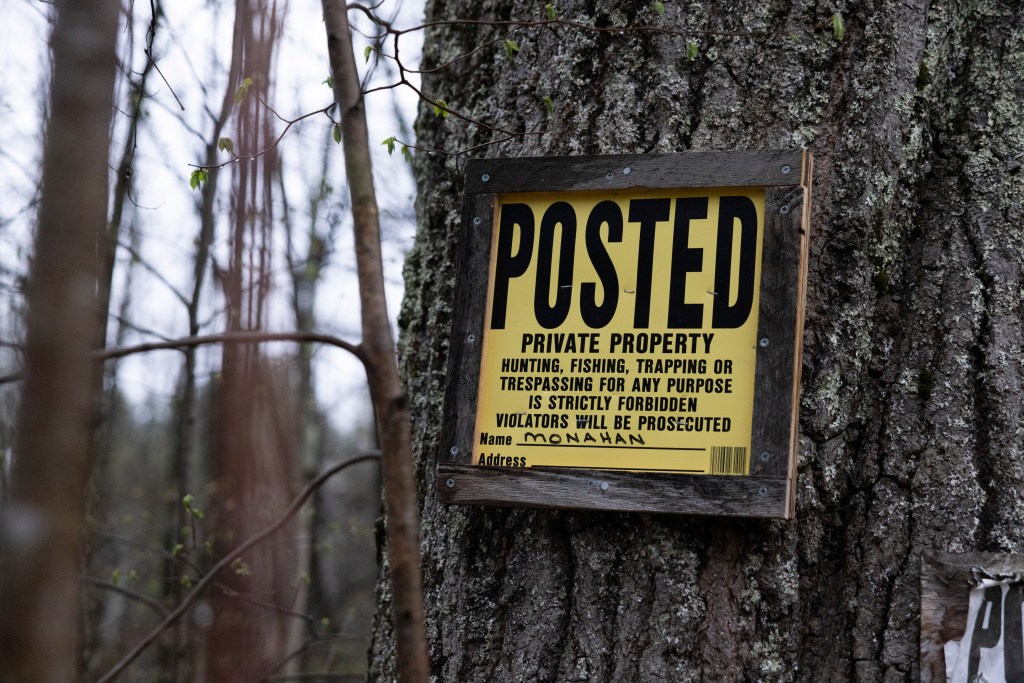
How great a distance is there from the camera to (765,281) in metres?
1.47

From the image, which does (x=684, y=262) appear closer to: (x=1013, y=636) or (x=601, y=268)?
(x=601, y=268)

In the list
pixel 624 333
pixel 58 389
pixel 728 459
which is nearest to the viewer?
pixel 58 389

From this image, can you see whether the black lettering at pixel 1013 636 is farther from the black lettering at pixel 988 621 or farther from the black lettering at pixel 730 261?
the black lettering at pixel 730 261

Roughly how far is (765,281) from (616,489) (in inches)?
16.0

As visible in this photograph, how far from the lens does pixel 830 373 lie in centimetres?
151

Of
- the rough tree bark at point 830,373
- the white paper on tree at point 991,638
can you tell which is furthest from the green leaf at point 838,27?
the white paper on tree at point 991,638

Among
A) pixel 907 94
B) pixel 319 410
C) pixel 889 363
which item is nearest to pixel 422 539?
pixel 889 363

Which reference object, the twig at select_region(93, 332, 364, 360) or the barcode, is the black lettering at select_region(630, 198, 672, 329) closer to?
the barcode

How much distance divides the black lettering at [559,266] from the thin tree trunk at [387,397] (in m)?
0.42

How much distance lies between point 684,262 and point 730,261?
75mm

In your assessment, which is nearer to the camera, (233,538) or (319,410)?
(233,538)

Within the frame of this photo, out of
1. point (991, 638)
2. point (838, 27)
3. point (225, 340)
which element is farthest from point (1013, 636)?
point (225, 340)

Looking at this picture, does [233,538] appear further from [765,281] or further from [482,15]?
[765,281]

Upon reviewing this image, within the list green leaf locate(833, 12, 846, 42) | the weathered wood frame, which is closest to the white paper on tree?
the weathered wood frame
